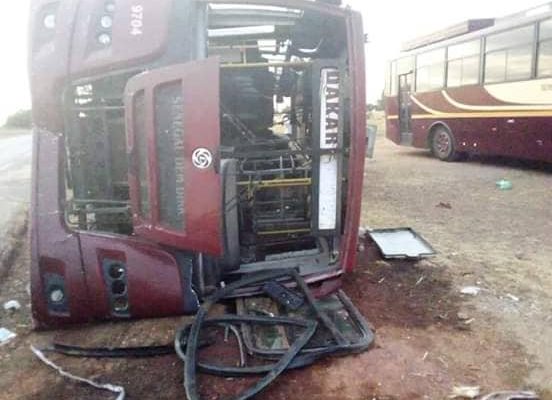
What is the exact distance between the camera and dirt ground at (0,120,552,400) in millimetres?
2719

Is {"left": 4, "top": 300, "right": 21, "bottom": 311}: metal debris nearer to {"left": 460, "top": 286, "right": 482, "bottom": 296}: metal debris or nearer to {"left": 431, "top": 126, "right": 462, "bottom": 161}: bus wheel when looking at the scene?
{"left": 460, "top": 286, "right": 482, "bottom": 296}: metal debris

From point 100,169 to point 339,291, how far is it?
1.85m

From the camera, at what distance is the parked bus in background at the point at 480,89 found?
9.39 m

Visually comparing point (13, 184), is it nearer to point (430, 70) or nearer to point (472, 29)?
point (430, 70)

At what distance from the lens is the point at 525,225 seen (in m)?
6.09

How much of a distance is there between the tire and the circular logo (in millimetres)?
10369

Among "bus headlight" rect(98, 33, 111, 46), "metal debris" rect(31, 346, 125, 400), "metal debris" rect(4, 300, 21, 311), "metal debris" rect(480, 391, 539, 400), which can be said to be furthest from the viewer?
"metal debris" rect(4, 300, 21, 311)

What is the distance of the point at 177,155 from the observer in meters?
3.06

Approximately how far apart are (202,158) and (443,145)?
35.7 ft

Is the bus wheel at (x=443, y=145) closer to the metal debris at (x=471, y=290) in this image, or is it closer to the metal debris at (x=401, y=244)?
the metal debris at (x=401, y=244)

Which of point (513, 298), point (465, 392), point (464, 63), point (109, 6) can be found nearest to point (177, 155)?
point (109, 6)

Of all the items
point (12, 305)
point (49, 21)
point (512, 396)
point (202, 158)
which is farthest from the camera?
point (12, 305)

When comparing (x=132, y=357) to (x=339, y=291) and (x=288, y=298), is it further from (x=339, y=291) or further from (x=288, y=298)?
(x=339, y=291)

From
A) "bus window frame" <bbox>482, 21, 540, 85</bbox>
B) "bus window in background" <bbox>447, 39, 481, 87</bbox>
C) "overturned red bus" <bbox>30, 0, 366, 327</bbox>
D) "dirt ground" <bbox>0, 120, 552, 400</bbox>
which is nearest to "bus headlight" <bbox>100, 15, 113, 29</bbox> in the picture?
"overturned red bus" <bbox>30, 0, 366, 327</bbox>
